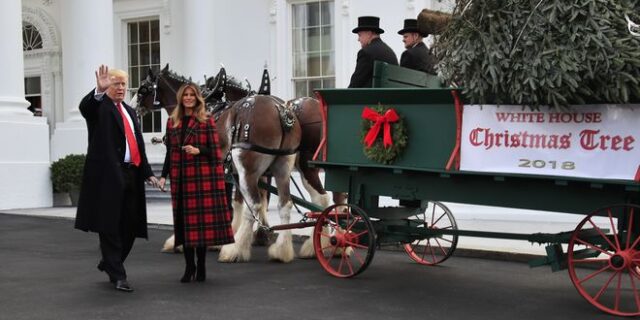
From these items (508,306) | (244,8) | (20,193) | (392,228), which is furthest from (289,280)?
(244,8)

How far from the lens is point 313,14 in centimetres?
1575

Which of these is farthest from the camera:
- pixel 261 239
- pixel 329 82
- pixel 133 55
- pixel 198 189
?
pixel 133 55

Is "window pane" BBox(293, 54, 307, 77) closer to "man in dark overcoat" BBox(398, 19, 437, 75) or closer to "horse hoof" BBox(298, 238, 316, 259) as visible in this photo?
"horse hoof" BBox(298, 238, 316, 259)

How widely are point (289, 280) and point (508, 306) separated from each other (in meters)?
2.07

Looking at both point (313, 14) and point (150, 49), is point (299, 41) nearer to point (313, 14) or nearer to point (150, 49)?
point (313, 14)

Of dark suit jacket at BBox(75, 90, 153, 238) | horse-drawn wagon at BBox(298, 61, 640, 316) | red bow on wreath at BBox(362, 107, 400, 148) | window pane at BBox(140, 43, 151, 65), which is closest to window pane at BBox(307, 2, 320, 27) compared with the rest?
window pane at BBox(140, 43, 151, 65)

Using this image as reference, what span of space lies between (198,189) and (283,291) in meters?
1.13

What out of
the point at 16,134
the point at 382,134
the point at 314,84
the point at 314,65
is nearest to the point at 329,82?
the point at 314,84

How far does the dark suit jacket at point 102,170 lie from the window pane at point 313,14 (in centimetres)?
952

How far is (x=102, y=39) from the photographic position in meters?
15.6

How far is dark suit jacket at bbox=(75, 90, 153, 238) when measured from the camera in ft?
20.9

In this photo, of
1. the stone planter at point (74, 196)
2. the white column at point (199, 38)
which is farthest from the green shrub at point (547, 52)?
the white column at point (199, 38)

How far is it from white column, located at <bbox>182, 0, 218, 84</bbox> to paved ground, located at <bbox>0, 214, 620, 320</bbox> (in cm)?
810

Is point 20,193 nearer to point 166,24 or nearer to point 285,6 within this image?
point 166,24
